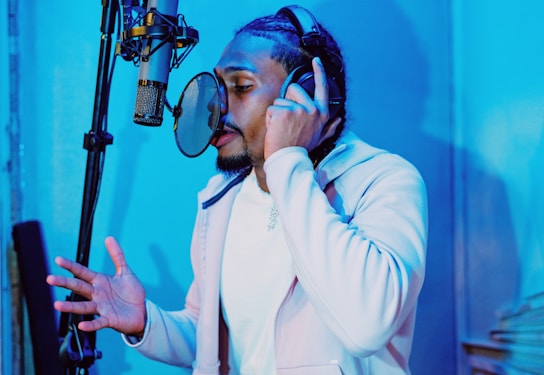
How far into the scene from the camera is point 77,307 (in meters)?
1.46

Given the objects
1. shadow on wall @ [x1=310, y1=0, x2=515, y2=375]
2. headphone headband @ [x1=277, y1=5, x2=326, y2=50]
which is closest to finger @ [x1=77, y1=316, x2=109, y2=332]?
headphone headband @ [x1=277, y1=5, x2=326, y2=50]

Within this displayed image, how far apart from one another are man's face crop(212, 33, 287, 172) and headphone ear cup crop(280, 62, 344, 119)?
158 mm

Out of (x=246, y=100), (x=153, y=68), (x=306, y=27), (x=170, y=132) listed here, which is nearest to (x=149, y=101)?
(x=153, y=68)

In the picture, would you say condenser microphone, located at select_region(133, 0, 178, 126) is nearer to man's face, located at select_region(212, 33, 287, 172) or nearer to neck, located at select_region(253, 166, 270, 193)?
man's face, located at select_region(212, 33, 287, 172)

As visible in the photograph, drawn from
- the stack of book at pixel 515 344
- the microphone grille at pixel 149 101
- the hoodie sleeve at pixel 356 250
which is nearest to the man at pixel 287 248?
the hoodie sleeve at pixel 356 250

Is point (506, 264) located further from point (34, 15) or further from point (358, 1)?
point (34, 15)

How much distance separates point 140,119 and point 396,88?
1.10 metres

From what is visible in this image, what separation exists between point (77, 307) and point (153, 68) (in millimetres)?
552

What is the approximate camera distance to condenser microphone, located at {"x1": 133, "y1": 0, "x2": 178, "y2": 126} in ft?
4.17

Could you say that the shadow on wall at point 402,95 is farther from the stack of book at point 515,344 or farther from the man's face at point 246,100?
the man's face at point 246,100

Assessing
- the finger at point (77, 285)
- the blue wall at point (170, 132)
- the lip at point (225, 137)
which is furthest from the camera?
the blue wall at point (170, 132)

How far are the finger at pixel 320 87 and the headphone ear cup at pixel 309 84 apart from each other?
0.02 meters

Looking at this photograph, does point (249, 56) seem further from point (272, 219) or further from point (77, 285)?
point (77, 285)

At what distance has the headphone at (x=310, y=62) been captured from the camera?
4.64ft
